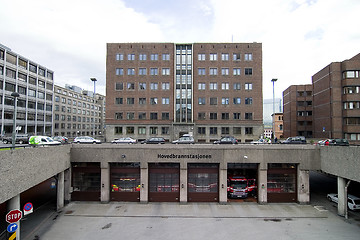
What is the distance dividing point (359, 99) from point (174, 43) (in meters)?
40.7

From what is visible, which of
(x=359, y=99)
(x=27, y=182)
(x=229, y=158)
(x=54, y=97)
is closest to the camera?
(x=27, y=182)

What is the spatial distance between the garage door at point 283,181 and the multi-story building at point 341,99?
1202 inches

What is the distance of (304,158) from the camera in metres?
19.4

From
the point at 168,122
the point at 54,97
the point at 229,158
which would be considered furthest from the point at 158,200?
the point at 54,97

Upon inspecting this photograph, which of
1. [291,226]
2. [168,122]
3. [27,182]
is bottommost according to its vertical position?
[291,226]

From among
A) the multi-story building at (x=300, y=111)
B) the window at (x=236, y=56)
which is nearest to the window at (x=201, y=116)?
the window at (x=236, y=56)

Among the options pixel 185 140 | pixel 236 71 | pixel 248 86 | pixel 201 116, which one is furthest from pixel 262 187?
pixel 236 71

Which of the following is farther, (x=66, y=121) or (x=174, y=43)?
(x=66, y=121)

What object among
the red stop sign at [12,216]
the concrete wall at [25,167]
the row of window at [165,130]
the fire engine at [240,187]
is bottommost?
the fire engine at [240,187]

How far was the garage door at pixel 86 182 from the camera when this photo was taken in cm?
2006

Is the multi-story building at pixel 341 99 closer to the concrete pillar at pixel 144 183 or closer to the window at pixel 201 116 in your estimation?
the window at pixel 201 116

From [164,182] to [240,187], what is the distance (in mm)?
8326

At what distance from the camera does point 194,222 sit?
15406mm

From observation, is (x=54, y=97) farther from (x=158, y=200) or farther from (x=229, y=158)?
(x=229, y=158)
